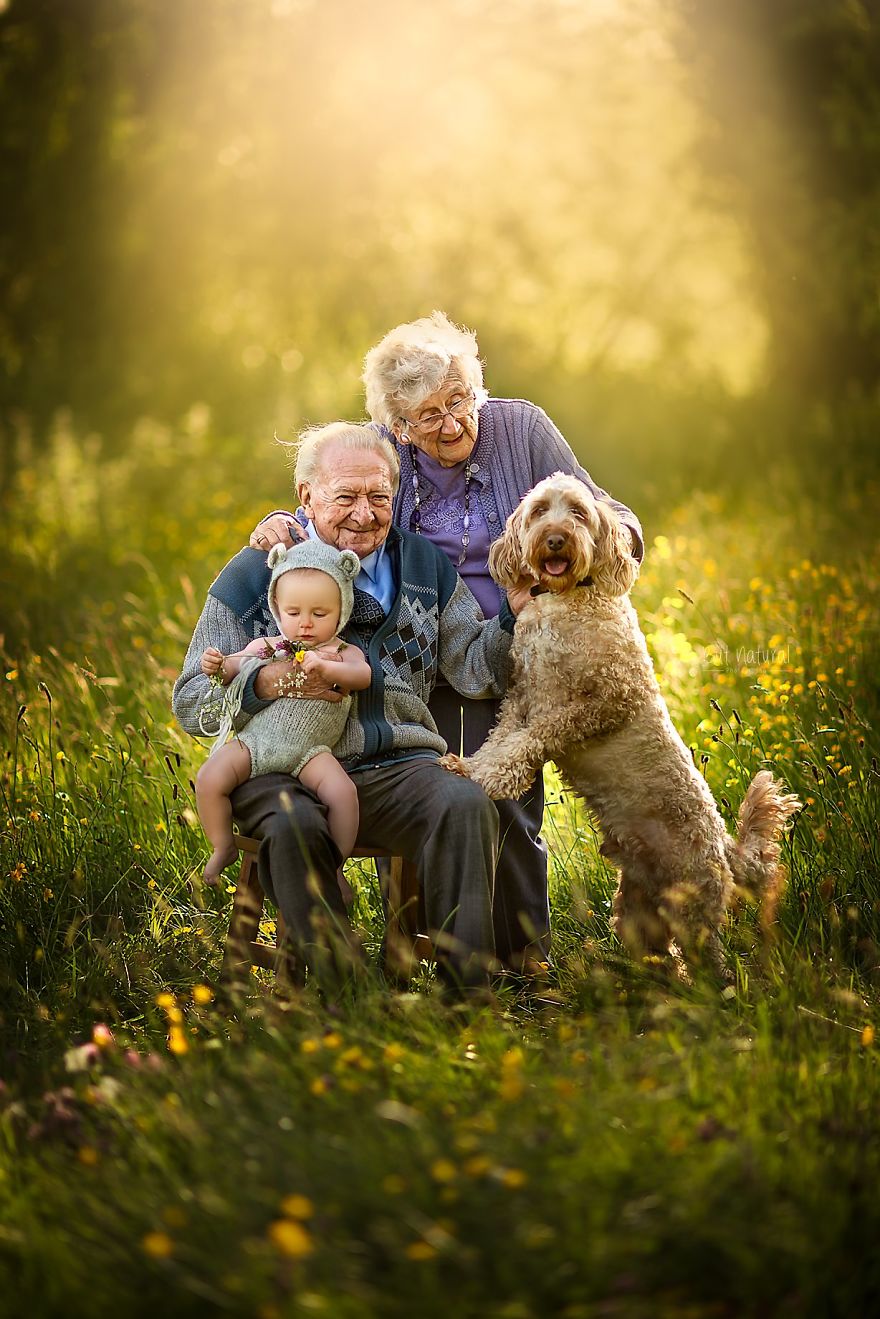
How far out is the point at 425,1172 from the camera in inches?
89.1

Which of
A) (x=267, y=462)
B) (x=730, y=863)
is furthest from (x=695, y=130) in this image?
(x=730, y=863)

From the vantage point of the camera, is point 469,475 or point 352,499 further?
point 469,475

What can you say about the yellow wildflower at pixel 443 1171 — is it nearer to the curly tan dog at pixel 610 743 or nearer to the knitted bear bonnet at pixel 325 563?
the curly tan dog at pixel 610 743

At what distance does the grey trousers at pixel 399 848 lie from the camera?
3.38m

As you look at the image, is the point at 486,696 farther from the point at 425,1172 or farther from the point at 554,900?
the point at 425,1172

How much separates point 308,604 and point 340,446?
0.51 meters

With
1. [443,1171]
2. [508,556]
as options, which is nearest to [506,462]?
[508,556]

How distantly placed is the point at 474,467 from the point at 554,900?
4.90 ft

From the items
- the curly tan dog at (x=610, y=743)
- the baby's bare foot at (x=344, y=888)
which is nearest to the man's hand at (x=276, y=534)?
the curly tan dog at (x=610, y=743)

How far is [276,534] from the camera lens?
3.85 m

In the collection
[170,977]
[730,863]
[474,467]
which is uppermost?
[474,467]

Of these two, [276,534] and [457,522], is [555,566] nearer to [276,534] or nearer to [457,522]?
[457,522]

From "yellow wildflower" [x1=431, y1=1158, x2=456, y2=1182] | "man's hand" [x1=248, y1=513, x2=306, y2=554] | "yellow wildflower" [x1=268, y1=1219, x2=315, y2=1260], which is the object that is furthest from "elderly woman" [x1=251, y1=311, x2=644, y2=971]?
"yellow wildflower" [x1=268, y1=1219, x2=315, y2=1260]

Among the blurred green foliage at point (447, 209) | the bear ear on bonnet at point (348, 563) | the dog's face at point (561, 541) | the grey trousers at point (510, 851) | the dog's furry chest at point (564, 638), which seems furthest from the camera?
the blurred green foliage at point (447, 209)
